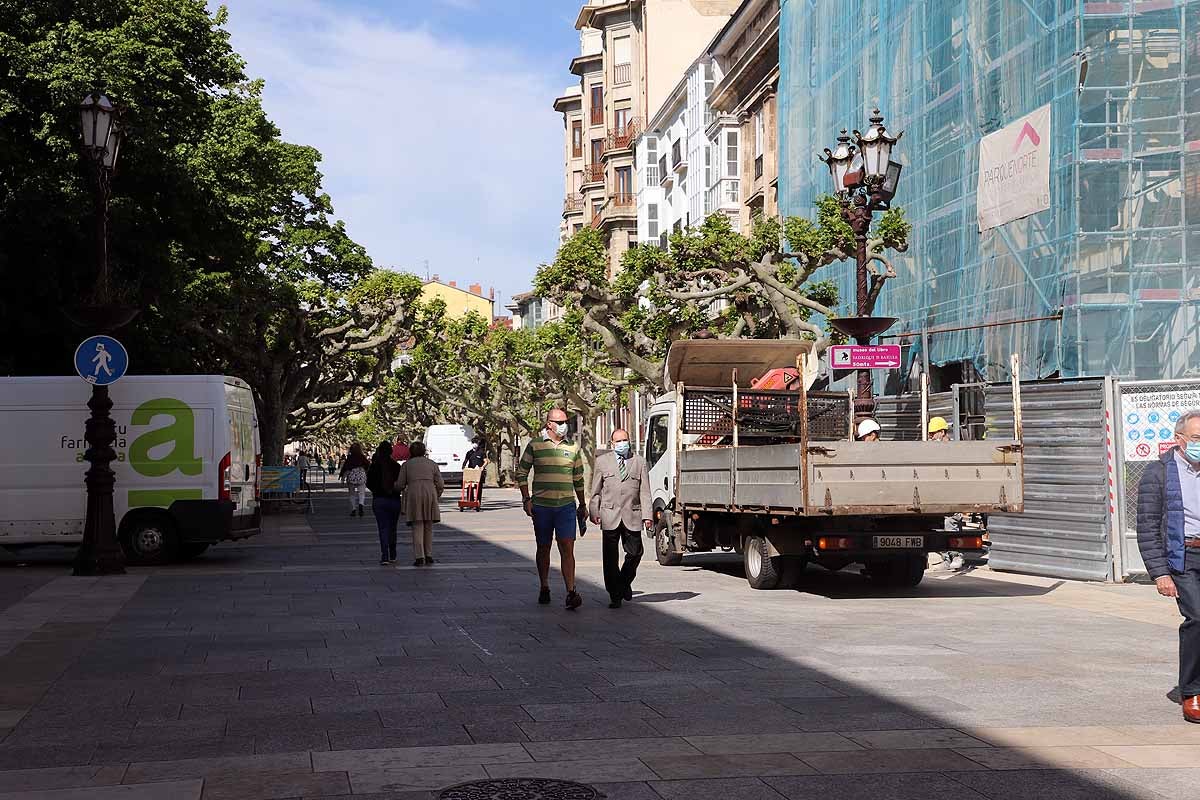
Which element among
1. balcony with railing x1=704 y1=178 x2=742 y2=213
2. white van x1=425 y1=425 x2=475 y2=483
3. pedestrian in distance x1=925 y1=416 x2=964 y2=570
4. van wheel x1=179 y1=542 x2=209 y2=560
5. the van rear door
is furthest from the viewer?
white van x1=425 y1=425 x2=475 y2=483

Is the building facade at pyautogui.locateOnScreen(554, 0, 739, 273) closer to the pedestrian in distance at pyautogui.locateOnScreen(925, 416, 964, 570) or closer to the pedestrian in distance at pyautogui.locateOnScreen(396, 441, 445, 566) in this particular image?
the pedestrian in distance at pyautogui.locateOnScreen(396, 441, 445, 566)

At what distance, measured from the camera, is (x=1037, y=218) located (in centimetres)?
2539

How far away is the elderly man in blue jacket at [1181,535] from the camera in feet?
27.5

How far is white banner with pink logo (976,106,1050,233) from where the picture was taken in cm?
2511

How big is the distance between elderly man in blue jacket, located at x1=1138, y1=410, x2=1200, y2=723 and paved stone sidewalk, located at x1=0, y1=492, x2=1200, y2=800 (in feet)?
1.30

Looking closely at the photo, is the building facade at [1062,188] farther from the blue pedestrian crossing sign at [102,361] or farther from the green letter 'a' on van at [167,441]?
the blue pedestrian crossing sign at [102,361]

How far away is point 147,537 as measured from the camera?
821 inches

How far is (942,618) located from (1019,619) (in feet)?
2.25

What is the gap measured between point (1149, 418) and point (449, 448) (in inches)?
1837

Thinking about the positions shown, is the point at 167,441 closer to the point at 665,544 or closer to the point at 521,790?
the point at 665,544

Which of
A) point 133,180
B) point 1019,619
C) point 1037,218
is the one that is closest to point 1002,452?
point 1019,619

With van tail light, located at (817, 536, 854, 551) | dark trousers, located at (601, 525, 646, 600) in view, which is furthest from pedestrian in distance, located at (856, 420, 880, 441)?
dark trousers, located at (601, 525, 646, 600)

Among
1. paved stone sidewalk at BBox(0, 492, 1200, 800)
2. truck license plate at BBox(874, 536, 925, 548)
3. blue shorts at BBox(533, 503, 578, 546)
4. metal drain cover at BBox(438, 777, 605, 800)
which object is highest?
Answer: blue shorts at BBox(533, 503, 578, 546)

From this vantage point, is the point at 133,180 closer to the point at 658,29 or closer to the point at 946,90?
the point at 946,90
